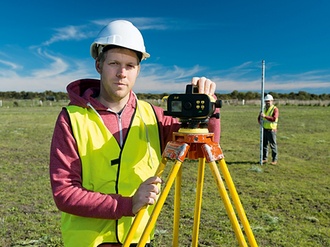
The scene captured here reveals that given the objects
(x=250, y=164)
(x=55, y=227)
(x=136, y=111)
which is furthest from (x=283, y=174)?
(x=136, y=111)

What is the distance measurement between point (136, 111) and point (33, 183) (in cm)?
635

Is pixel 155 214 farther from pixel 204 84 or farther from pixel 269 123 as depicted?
pixel 269 123

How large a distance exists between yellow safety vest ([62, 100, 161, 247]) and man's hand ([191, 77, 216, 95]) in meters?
0.42

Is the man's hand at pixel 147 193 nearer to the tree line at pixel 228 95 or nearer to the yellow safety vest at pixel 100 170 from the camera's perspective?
the yellow safety vest at pixel 100 170

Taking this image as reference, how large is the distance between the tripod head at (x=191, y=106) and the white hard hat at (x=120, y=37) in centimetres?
33

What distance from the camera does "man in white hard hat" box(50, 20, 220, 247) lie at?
1.50 m

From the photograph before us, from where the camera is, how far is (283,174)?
28.0 ft

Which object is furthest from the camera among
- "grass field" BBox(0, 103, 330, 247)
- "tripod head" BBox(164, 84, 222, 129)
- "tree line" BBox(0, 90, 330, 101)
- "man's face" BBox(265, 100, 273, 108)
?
"tree line" BBox(0, 90, 330, 101)

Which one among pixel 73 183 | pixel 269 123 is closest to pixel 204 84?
pixel 73 183

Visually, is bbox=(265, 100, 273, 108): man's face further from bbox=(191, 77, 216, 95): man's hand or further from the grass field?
bbox=(191, 77, 216, 95): man's hand

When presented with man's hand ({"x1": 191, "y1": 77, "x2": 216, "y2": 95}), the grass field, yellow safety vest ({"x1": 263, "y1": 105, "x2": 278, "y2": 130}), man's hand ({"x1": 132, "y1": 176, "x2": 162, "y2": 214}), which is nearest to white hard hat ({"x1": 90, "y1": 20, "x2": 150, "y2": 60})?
man's hand ({"x1": 191, "y1": 77, "x2": 216, "y2": 95})

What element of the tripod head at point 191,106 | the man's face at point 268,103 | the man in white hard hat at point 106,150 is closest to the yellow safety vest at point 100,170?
the man in white hard hat at point 106,150

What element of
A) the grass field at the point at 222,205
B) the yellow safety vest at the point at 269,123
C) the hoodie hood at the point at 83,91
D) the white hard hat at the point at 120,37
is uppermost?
the white hard hat at the point at 120,37

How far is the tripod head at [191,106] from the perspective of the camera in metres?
1.54
